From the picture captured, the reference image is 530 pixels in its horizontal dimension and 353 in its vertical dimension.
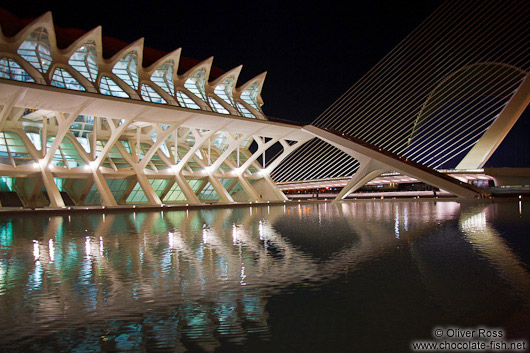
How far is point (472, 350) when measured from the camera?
2988 mm

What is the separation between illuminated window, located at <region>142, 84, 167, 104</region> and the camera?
27.5m

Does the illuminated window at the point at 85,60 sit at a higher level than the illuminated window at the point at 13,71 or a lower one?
higher

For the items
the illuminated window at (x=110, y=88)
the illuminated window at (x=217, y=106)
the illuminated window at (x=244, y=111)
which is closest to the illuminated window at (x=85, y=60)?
the illuminated window at (x=110, y=88)

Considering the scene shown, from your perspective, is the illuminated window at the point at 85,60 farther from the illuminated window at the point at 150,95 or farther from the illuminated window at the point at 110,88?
the illuminated window at the point at 150,95

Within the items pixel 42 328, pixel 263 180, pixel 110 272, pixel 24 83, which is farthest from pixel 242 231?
pixel 263 180

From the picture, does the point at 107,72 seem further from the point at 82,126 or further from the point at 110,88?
the point at 82,126

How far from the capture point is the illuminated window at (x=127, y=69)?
2791cm

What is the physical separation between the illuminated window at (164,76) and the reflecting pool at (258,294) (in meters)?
23.1

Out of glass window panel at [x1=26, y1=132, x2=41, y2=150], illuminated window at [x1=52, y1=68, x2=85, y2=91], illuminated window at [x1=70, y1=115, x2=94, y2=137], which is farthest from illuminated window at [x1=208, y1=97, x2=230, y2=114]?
glass window panel at [x1=26, y1=132, x2=41, y2=150]

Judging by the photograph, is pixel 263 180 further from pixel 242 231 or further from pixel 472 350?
pixel 472 350

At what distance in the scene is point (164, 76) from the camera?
30297 millimetres

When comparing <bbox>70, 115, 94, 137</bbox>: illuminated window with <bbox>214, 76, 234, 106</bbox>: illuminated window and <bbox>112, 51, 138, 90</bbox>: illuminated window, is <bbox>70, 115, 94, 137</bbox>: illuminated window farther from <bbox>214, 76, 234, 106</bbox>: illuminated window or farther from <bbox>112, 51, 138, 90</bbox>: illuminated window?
<bbox>214, 76, 234, 106</bbox>: illuminated window

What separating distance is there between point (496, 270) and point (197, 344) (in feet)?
12.6

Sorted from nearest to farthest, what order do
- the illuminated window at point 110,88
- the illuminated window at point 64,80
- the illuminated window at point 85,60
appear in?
the illuminated window at point 64,80
the illuminated window at point 85,60
the illuminated window at point 110,88
